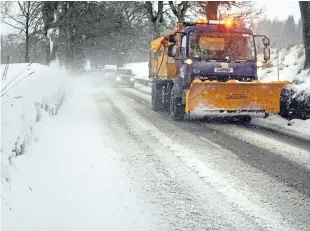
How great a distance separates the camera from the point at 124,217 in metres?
4.06

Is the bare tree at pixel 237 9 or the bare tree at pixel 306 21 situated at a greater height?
the bare tree at pixel 237 9

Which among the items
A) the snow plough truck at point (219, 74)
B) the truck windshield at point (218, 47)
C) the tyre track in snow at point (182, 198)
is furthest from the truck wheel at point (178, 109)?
the tyre track in snow at point (182, 198)

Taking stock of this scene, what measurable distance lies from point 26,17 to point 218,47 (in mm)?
12310

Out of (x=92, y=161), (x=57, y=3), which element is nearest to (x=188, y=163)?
(x=92, y=161)

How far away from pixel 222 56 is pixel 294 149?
14.2 feet

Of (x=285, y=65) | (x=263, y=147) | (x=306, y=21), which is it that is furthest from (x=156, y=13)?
(x=263, y=147)

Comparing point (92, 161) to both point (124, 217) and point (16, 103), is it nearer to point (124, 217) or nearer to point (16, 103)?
point (16, 103)

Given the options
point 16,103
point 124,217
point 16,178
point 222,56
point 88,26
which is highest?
point 88,26

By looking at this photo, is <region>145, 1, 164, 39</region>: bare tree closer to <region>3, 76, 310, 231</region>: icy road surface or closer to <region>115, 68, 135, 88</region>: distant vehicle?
<region>115, 68, 135, 88</region>: distant vehicle

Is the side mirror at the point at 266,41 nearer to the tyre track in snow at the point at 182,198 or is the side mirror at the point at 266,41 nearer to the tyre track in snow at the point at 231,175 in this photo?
the tyre track in snow at the point at 231,175

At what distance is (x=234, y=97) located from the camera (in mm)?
10250

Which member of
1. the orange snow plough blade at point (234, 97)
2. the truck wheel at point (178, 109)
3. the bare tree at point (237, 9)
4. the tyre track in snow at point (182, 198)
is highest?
the bare tree at point (237, 9)

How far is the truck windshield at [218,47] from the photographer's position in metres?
10.9

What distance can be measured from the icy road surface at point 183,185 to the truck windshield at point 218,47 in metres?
3.12
